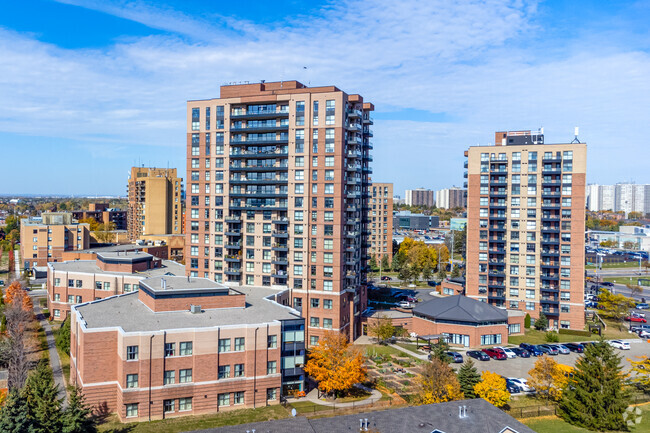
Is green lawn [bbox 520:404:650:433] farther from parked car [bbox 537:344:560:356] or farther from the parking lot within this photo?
parked car [bbox 537:344:560:356]

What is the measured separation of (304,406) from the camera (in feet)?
178

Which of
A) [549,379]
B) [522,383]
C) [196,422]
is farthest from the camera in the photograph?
[522,383]

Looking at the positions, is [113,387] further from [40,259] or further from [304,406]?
[40,259]

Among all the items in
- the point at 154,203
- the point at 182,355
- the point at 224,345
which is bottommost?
the point at 182,355

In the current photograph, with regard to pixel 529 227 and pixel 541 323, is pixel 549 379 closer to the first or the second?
pixel 541 323

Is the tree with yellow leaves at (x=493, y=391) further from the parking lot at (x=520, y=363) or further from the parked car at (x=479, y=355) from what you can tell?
the parked car at (x=479, y=355)

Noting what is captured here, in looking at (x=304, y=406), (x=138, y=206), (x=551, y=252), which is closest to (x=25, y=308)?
(x=304, y=406)

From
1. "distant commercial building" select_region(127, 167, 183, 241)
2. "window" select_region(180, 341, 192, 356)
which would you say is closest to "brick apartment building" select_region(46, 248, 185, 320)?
"window" select_region(180, 341, 192, 356)

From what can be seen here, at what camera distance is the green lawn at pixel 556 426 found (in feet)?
164

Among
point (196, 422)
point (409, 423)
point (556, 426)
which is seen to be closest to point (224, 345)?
point (196, 422)

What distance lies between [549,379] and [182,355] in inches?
1584

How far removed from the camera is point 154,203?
16888 centimetres

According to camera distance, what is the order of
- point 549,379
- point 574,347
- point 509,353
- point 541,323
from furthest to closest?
point 541,323 < point 574,347 < point 509,353 < point 549,379

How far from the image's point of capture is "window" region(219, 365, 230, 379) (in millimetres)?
52875
